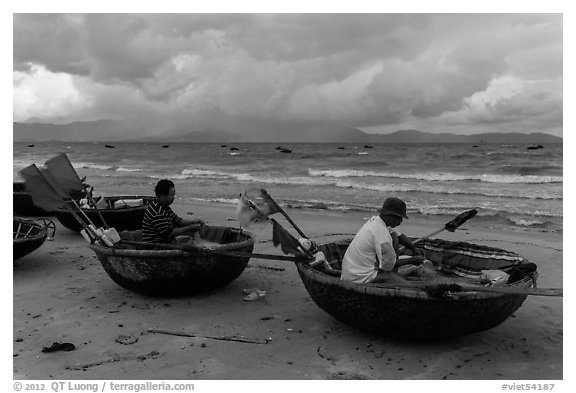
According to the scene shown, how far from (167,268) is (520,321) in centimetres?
410

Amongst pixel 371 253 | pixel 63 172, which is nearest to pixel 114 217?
pixel 63 172

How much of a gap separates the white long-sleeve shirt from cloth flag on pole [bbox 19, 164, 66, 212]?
13.4 feet

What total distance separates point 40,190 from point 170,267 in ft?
7.28

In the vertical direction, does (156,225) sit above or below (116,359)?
above

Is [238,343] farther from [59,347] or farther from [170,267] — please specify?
[59,347]

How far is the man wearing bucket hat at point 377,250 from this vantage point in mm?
4785

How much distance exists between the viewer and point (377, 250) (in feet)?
15.7

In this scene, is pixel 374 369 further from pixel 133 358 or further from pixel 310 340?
pixel 133 358

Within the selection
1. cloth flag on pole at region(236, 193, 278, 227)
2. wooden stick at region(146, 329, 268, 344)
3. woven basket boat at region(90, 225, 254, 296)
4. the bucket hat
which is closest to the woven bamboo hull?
woven basket boat at region(90, 225, 254, 296)

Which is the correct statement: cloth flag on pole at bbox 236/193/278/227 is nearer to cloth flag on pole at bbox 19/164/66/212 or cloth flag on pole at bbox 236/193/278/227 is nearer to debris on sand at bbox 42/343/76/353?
debris on sand at bbox 42/343/76/353

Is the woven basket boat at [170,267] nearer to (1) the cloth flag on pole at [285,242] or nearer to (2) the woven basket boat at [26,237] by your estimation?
(1) the cloth flag on pole at [285,242]

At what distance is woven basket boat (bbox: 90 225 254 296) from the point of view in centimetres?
569

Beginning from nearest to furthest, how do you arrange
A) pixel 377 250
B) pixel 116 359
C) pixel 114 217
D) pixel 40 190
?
pixel 116 359
pixel 377 250
pixel 40 190
pixel 114 217

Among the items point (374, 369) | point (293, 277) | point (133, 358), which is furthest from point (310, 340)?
point (293, 277)
